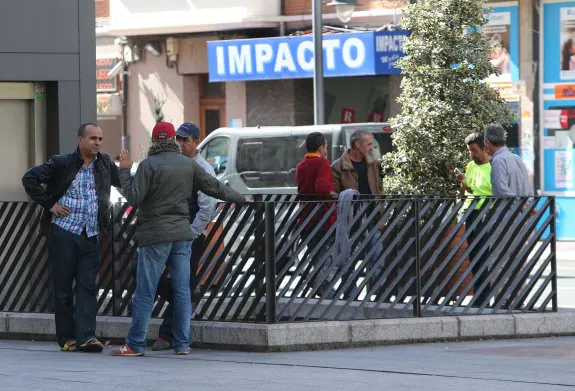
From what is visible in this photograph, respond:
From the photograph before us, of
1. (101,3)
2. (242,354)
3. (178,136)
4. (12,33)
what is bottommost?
(242,354)

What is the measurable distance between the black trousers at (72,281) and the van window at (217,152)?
443 inches

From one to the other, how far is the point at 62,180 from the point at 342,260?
2.20m

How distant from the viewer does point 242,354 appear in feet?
37.0

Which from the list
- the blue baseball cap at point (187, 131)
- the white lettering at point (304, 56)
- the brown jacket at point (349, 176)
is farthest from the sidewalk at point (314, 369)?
the white lettering at point (304, 56)

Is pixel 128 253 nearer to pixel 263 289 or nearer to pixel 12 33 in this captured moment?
pixel 263 289

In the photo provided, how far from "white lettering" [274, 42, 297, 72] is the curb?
17.8 metres

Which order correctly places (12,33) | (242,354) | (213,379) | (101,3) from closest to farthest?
(213,379) → (242,354) → (12,33) → (101,3)

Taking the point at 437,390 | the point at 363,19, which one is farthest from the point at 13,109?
the point at 363,19

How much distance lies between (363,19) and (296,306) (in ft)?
64.2

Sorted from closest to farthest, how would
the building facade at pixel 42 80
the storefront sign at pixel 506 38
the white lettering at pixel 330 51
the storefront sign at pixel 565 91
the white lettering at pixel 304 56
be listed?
the building facade at pixel 42 80 < the storefront sign at pixel 565 91 < the storefront sign at pixel 506 38 < the white lettering at pixel 330 51 < the white lettering at pixel 304 56

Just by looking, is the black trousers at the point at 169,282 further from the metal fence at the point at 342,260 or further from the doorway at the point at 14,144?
the doorway at the point at 14,144

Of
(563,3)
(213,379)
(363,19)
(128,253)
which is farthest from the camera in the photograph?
(363,19)

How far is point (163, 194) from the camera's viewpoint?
1116 centimetres

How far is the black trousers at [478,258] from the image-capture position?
40.8 ft
